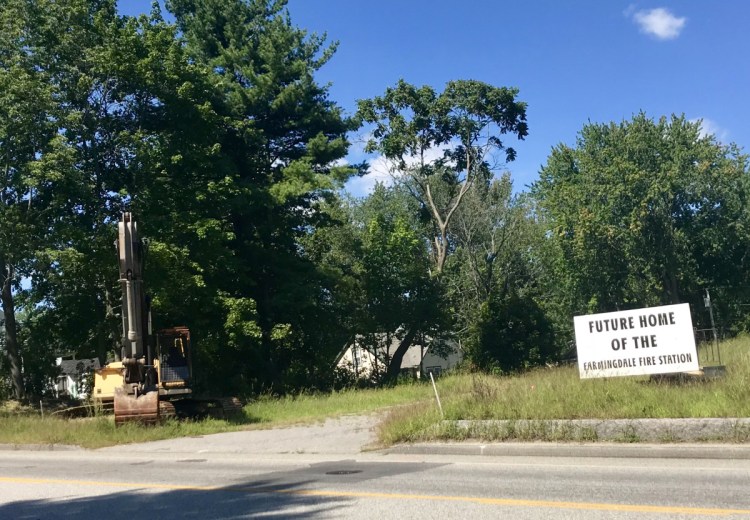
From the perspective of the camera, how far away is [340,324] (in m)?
40.4

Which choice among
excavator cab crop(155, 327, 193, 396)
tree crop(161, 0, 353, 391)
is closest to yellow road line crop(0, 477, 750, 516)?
excavator cab crop(155, 327, 193, 396)

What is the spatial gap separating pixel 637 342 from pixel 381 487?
8071 mm

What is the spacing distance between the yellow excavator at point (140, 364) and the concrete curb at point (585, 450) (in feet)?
26.7

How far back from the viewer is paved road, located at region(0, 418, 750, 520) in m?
7.61

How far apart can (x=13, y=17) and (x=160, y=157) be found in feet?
26.1

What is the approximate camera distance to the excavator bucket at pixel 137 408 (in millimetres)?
19094

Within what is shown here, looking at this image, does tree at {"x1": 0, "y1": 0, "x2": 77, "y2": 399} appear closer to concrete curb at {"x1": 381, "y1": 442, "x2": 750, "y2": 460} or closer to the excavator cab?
the excavator cab

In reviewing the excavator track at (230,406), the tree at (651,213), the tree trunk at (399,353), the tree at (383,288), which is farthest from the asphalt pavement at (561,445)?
the tree at (651,213)

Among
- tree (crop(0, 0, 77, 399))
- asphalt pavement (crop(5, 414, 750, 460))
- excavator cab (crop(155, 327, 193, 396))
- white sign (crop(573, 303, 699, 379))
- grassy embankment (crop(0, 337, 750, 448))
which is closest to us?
asphalt pavement (crop(5, 414, 750, 460))

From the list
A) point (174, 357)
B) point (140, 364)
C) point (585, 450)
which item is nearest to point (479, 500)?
point (585, 450)

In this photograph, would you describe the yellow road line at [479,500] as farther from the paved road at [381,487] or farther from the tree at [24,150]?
the tree at [24,150]

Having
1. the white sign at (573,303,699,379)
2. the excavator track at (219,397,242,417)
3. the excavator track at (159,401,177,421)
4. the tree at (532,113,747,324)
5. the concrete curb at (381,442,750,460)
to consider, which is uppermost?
the tree at (532,113,747,324)

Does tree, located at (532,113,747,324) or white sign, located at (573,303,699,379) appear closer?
white sign, located at (573,303,699,379)

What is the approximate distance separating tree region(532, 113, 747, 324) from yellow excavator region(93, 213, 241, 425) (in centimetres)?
3816
